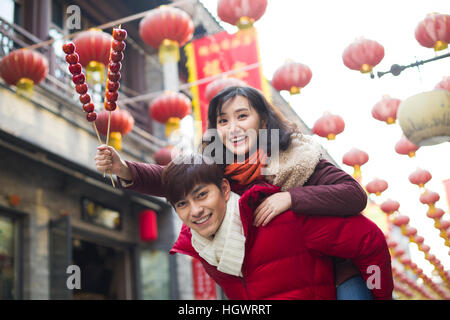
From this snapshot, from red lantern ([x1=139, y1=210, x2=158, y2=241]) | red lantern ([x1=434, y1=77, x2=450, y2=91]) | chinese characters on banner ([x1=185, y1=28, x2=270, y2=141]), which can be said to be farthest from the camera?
red lantern ([x1=139, y1=210, x2=158, y2=241])

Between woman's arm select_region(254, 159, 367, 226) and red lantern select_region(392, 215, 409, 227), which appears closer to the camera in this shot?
woman's arm select_region(254, 159, 367, 226)

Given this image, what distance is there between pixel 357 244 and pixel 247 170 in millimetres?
574

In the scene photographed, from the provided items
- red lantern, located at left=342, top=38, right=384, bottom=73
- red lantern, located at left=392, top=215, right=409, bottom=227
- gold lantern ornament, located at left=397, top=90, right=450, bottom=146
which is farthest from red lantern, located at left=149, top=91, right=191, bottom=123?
red lantern, located at left=392, top=215, right=409, bottom=227

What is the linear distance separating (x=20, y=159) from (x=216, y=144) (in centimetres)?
659

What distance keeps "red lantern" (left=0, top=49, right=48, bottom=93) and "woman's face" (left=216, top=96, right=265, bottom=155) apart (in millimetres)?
4902

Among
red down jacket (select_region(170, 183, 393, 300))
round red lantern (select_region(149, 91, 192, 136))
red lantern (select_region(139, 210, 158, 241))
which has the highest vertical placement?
round red lantern (select_region(149, 91, 192, 136))

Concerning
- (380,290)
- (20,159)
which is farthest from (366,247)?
(20,159)

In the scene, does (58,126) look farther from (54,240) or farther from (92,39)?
(92,39)

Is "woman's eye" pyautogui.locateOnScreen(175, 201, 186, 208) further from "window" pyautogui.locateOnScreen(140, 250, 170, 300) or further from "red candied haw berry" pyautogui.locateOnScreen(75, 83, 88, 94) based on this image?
"window" pyautogui.locateOnScreen(140, 250, 170, 300)

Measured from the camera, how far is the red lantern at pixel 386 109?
8.56 m

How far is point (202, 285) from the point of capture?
11.3 m

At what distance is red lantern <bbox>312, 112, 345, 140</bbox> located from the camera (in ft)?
27.9
